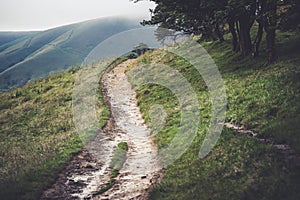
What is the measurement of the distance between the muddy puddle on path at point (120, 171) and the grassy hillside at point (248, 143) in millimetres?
943

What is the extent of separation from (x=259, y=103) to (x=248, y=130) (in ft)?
8.48

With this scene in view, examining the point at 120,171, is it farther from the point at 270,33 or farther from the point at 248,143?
the point at 270,33

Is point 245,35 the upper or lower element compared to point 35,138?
upper

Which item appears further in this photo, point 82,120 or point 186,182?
point 82,120

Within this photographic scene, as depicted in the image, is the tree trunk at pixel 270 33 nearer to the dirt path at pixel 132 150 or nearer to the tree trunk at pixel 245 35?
the tree trunk at pixel 245 35

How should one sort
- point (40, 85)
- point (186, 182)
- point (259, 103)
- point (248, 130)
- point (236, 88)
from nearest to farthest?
point (186, 182), point (248, 130), point (259, 103), point (236, 88), point (40, 85)

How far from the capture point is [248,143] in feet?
42.5

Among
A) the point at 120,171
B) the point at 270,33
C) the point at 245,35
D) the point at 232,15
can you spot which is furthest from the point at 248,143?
the point at 245,35

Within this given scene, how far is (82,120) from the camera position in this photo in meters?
22.9

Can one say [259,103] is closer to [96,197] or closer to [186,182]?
[186,182]

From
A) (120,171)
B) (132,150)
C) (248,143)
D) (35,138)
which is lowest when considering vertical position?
(132,150)

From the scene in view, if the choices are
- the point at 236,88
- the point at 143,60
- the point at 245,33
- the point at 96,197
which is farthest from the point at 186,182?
the point at 143,60

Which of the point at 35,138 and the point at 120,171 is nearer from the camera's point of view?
the point at 120,171

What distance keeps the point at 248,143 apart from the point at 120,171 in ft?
20.0
